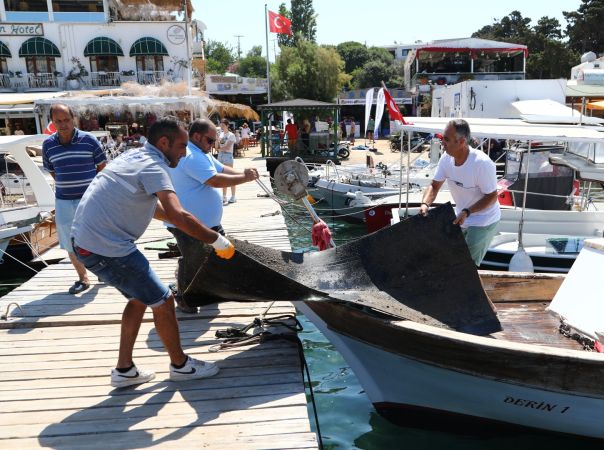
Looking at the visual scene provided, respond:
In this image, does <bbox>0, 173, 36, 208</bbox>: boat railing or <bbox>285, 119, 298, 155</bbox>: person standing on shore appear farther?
<bbox>285, 119, 298, 155</bbox>: person standing on shore

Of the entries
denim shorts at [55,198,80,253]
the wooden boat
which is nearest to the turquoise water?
the wooden boat

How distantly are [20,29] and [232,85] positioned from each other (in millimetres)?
14800

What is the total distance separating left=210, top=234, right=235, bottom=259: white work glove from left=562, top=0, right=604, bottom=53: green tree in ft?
176

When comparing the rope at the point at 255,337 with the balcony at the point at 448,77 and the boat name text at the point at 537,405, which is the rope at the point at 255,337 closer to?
the boat name text at the point at 537,405

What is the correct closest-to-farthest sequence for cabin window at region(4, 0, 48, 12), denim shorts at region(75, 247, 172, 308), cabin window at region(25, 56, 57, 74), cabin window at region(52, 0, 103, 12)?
denim shorts at region(75, 247, 172, 308)
cabin window at region(25, 56, 57, 74)
cabin window at region(4, 0, 48, 12)
cabin window at region(52, 0, 103, 12)

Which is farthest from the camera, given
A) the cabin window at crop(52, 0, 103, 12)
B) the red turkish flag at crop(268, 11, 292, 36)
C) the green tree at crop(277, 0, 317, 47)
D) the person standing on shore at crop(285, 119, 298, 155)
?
the green tree at crop(277, 0, 317, 47)

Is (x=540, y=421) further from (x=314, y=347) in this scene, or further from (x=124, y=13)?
(x=124, y=13)

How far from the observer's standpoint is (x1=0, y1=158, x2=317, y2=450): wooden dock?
321cm

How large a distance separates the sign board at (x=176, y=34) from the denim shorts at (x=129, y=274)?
32665mm

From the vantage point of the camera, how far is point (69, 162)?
5289mm

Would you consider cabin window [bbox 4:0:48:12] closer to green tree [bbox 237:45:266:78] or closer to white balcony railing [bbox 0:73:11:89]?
white balcony railing [bbox 0:73:11:89]

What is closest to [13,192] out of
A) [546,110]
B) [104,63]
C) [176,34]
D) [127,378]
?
[127,378]

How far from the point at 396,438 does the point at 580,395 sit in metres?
1.57

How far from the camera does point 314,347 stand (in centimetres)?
659
